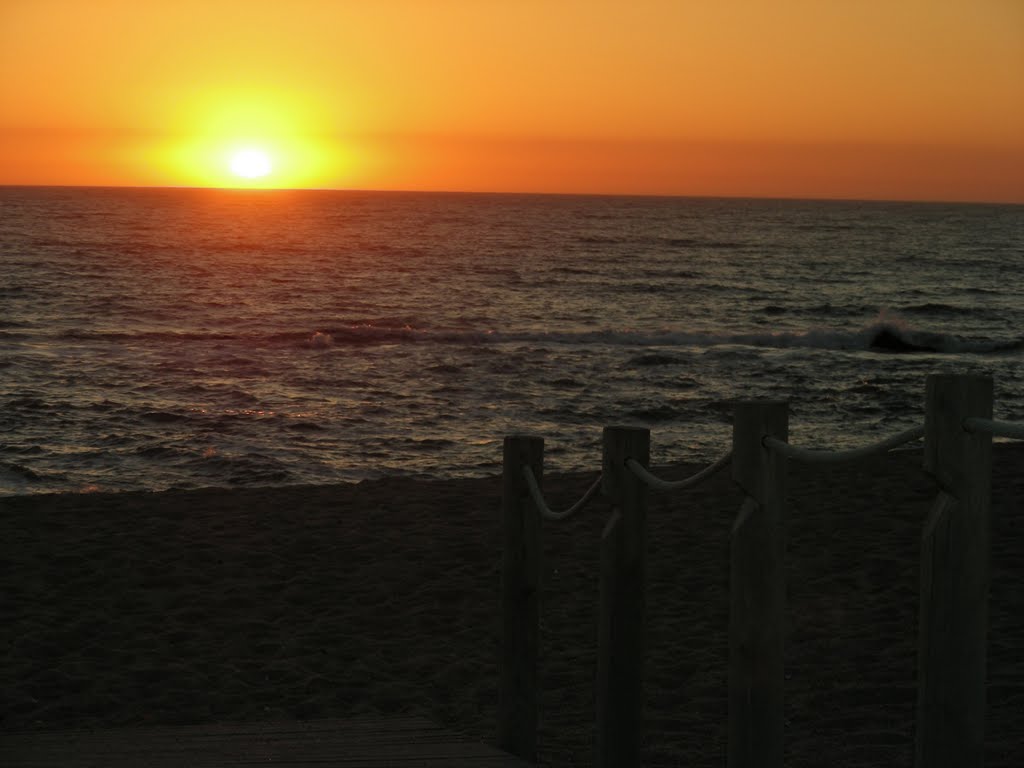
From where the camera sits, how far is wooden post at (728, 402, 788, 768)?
335cm

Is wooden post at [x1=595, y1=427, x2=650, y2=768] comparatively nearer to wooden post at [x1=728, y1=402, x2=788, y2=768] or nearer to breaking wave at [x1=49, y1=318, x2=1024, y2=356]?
wooden post at [x1=728, y1=402, x2=788, y2=768]

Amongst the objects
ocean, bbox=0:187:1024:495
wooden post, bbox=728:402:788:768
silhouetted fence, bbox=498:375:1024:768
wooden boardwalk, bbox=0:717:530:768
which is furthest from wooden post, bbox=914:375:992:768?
ocean, bbox=0:187:1024:495

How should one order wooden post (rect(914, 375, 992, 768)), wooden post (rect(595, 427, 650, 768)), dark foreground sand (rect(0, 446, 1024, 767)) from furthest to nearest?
dark foreground sand (rect(0, 446, 1024, 767)) < wooden post (rect(595, 427, 650, 768)) < wooden post (rect(914, 375, 992, 768))

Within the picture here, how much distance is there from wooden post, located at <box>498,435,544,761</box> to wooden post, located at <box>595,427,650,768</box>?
2.21 ft

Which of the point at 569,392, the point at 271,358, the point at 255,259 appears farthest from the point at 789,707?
the point at 255,259

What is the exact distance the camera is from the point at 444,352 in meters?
28.2

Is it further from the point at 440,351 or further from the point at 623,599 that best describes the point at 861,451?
the point at 440,351

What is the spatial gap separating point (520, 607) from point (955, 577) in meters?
2.51

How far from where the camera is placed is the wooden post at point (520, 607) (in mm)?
4871

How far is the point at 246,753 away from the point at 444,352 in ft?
78.2

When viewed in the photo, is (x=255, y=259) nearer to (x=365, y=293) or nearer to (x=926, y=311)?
(x=365, y=293)

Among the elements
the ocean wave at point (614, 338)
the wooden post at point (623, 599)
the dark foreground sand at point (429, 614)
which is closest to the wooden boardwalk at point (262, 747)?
→ the wooden post at point (623, 599)

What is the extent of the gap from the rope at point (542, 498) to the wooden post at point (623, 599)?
0.49 ft

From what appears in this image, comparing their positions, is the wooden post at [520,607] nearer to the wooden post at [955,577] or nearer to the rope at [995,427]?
the wooden post at [955,577]
